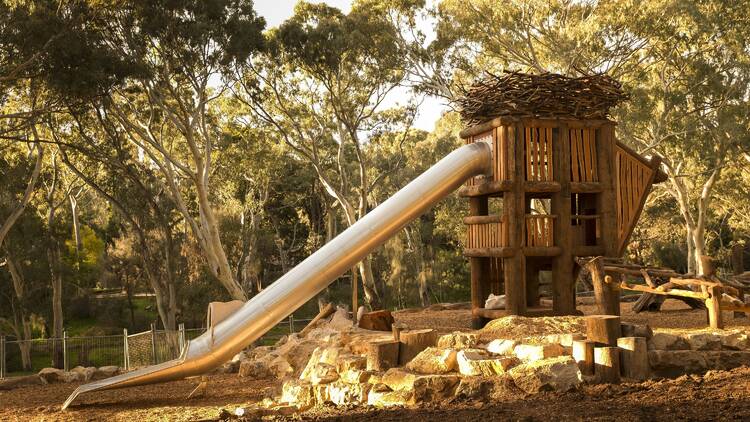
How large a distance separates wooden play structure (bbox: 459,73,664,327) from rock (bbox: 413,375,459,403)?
4039 millimetres

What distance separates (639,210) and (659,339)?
4.43 metres

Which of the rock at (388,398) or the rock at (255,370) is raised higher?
the rock at (388,398)

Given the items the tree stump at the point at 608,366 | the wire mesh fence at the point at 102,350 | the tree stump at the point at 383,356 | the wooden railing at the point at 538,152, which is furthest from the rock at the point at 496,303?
the wire mesh fence at the point at 102,350

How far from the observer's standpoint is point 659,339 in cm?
924

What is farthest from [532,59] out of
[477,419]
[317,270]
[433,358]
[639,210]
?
[477,419]

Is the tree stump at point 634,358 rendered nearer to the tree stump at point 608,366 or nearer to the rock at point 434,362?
the tree stump at point 608,366

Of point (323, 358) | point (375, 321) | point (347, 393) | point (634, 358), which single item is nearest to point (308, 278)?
point (323, 358)

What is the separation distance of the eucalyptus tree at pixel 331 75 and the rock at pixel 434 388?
17254 millimetres

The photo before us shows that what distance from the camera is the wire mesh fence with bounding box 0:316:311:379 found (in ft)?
63.4

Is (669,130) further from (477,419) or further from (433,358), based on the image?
(477,419)

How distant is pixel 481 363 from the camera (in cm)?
874

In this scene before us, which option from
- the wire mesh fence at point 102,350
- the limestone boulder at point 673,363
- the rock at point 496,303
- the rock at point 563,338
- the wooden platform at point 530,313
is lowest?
the wire mesh fence at point 102,350

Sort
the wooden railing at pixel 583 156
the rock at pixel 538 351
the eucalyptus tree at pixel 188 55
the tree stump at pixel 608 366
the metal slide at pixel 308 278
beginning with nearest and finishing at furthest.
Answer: the tree stump at pixel 608 366
the rock at pixel 538 351
the metal slide at pixel 308 278
the wooden railing at pixel 583 156
the eucalyptus tree at pixel 188 55

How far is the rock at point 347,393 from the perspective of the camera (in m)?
9.20
